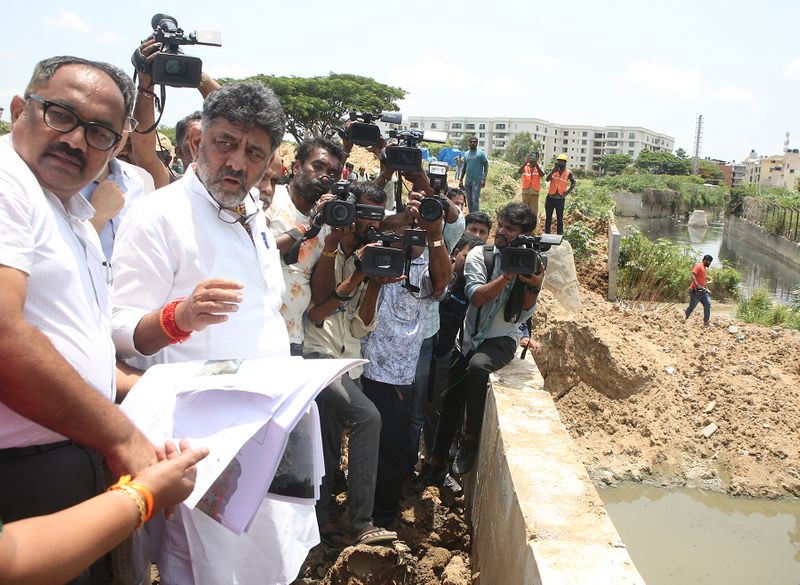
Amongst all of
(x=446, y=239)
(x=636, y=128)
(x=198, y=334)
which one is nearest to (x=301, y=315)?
(x=198, y=334)

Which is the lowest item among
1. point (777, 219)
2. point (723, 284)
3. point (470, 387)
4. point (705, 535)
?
point (705, 535)

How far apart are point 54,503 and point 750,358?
27.6 ft

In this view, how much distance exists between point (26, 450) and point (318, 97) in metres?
30.8

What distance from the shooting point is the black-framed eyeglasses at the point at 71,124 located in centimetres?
145

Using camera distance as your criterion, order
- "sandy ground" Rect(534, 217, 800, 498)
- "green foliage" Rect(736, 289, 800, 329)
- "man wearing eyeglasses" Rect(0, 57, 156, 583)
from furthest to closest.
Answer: "green foliage" Rect(736, 289, 800, 329) → "sandy ground" Rect(534, 217, 800, 498) → "man wearing eyeglasses" Rect(0, 57, 156, 583)

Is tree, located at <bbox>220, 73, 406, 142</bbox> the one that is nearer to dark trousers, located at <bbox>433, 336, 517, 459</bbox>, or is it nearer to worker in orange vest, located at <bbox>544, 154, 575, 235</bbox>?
worker in orange vest, located at <bbox>544, 154, 575, 235</bbox>

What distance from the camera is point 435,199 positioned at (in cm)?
323

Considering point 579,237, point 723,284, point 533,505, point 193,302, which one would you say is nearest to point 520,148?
point 723,284

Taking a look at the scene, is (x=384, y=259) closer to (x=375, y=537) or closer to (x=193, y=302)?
(x=375, y=537)

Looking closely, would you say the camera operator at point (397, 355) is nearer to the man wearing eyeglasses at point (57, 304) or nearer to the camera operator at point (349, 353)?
the camera operator at point (349, 353)

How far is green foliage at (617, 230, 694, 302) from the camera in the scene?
12.6 m

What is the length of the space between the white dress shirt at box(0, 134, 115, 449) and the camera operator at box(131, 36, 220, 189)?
135cm

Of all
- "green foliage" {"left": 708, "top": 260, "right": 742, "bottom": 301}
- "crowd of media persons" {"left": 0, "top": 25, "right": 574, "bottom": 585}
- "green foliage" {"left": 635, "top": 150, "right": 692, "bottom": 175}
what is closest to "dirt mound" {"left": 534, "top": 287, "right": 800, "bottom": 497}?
"crowd of media persons" {"left": 0, "top": 25, "right": 574, "bottom": 585}

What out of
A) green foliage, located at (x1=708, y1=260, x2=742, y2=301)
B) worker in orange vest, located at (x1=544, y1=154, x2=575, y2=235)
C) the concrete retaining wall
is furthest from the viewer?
the concrete retaining wall
